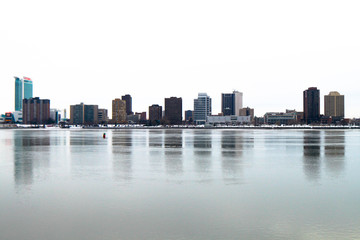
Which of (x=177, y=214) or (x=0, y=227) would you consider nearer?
(x=0, y=227)

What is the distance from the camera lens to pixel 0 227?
1442cm

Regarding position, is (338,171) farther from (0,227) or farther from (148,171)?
(0,227)

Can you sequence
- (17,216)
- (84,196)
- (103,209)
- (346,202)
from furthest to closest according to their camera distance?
(84,196), (346,202), (103,209), (17,216)

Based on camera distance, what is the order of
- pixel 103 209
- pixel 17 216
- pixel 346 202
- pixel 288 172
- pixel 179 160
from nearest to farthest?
1. pixel 17 216
2. pixel 103 209
3. pixel 346 202
4. pixel 288 172
5. pixel 179 160

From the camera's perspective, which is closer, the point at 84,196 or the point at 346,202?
the point at 346,202

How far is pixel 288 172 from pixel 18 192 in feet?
65.1

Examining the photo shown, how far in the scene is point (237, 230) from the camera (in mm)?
13891

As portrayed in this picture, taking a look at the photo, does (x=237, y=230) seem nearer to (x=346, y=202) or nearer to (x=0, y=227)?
(x=346, y=202)

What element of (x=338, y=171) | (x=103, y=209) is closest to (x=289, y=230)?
(x=103, y=209)

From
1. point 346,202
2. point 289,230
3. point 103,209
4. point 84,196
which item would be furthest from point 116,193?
point 346,202

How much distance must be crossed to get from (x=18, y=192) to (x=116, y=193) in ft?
19.1

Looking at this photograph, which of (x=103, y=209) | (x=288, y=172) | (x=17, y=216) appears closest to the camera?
(x=17, y=216)

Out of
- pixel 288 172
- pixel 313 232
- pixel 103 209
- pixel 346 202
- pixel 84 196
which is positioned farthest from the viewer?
pixel 288 172

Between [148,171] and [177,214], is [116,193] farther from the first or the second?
[148,171]
